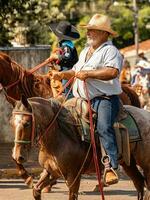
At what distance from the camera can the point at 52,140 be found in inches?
331

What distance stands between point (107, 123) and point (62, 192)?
299 centimetres

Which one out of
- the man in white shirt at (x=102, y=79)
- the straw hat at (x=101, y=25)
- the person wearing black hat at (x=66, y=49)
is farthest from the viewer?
the person wearing black hat at (x=66, y=49)

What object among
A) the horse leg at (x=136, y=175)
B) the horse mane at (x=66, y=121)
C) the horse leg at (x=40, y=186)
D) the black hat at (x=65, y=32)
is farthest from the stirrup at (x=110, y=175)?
the black hat at (x=65, y=32)

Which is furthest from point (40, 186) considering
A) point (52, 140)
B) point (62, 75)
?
point (62, 75)

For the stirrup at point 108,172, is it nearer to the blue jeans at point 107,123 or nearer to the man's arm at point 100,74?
the blue jeans at point 107,123

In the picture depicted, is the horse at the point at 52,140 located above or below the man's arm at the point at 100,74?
below

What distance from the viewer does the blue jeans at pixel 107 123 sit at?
8578 millimetres

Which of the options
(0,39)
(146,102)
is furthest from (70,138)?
(146,102)

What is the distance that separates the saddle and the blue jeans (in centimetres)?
9

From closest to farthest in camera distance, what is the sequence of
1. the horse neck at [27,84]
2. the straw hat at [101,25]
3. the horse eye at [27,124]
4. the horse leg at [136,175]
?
the horse eye at [27,124] → the straw hat at [101,25] → the horse leg at [136,175] → the horse neck at [27,84]

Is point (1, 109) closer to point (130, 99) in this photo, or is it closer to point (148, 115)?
point (130, 99)

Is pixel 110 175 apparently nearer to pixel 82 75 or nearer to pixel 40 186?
pixel 40 186

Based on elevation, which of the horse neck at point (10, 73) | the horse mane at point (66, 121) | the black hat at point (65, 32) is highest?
the black hat at point (65, 32)

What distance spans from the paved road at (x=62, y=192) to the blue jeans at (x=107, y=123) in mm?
2270
